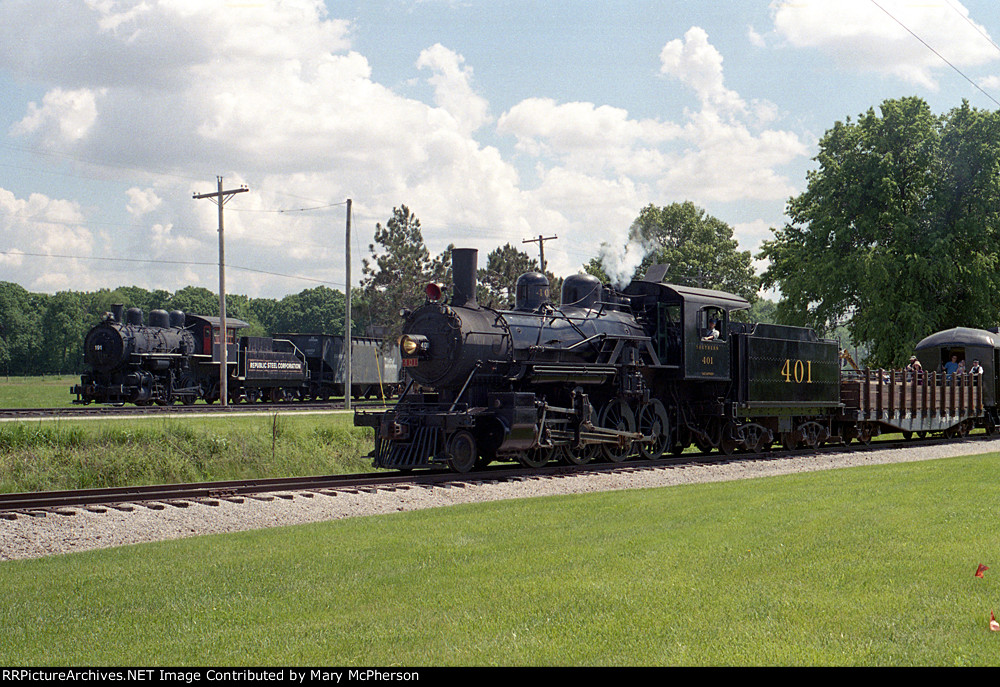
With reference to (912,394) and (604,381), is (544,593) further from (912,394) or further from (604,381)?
(912,394)

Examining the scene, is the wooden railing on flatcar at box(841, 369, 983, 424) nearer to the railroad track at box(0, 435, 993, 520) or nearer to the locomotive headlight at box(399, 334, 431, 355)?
the railroad track at box(0, 435, 993, 520)

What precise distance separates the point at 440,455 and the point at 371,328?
39486 millimetres

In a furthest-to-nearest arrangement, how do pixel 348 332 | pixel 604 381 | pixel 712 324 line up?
pixel 348 332, pixel 712 324, pixel 604 381

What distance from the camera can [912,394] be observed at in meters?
25.1

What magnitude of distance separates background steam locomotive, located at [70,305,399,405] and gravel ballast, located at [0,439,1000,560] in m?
27.5

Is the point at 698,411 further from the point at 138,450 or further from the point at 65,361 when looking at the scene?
the point at 65,361

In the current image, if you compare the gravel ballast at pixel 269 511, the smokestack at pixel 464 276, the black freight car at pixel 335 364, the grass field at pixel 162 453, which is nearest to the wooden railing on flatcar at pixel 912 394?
the gravel ballast at pixel 269 511

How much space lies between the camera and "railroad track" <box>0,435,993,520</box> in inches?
456

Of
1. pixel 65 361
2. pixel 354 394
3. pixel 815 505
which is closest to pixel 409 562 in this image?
pixel 815 505

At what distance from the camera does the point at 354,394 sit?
49031mm

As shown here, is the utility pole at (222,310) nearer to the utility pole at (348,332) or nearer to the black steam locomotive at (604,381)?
the utility pole at (348,332)

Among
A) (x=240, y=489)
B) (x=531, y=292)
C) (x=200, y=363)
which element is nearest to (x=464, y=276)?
(x=531, y=292)

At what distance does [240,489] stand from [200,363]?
28.9 metres

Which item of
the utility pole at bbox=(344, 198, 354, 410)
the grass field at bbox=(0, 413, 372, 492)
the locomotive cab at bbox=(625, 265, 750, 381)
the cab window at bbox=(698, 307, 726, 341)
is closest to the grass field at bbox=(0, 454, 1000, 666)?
the grass field at bbox=(0, 413, 372, 492)
